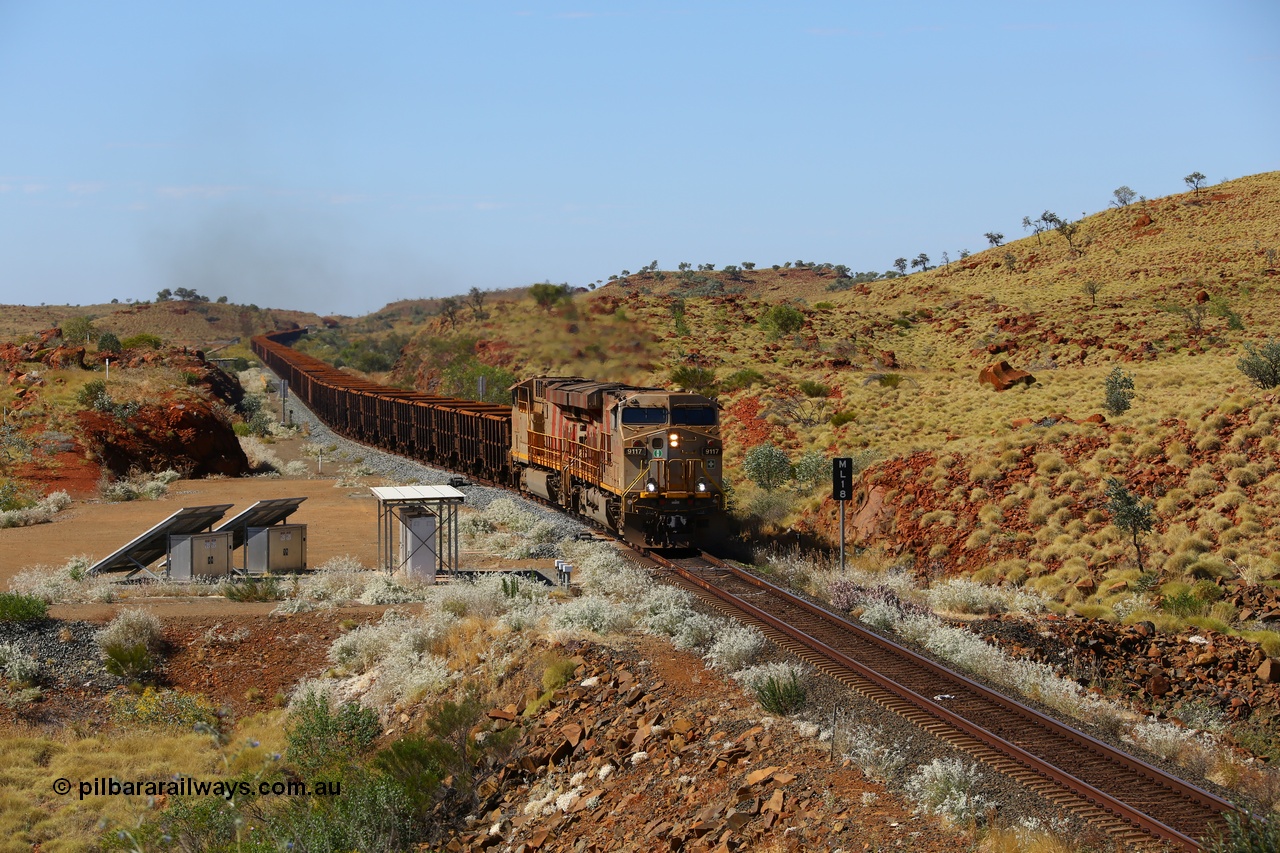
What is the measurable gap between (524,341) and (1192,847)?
5332cm

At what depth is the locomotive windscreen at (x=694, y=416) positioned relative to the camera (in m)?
26.0

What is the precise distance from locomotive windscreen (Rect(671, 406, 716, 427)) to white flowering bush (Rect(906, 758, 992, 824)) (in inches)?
598

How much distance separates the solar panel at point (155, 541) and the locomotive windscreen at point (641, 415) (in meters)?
9.61

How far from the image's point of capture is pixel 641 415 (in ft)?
84.5

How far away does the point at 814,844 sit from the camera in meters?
10.0

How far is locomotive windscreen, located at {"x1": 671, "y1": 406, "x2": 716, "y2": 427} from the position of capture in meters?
26.0

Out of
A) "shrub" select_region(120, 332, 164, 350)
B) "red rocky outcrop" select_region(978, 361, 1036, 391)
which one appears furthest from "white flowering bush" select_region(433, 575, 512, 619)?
"shrub" select_region(120, 332, 164, 350)

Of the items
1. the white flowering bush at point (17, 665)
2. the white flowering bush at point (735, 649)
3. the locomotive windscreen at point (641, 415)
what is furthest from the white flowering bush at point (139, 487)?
the white flowering bush at point (735, 649)

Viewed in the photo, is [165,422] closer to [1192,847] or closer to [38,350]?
[38,350]

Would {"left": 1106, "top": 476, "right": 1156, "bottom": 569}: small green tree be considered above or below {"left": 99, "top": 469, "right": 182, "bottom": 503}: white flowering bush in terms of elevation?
above

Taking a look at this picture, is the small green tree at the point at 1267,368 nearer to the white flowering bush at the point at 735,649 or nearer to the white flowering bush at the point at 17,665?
the white flowering bush at the point at 735,649

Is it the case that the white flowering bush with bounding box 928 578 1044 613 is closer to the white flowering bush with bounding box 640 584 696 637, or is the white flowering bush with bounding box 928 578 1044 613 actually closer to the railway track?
the railway track

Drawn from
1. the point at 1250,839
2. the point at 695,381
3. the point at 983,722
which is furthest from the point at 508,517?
the point at 695,381

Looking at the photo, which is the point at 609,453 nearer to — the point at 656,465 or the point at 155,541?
the point at 656,465
